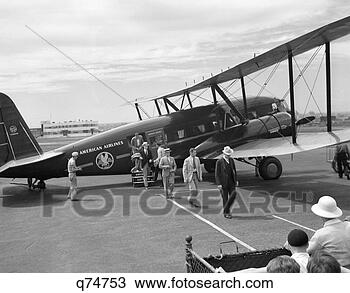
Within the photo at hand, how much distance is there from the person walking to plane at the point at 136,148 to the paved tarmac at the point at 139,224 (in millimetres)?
807

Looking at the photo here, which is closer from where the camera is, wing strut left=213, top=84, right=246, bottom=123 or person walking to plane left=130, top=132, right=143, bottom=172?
person walking to plane left=130, top=132, right=143, bottom=172

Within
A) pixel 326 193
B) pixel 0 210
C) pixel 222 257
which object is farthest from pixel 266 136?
pixel 222 257

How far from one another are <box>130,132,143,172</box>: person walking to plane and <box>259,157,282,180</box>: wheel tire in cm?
417

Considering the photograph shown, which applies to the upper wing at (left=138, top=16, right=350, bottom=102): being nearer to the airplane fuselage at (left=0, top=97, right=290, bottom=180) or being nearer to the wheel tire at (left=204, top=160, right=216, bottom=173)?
the airplane fuselage at (left=0, top=97, right=290, bottom=180)

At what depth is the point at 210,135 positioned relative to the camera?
55.1 ft

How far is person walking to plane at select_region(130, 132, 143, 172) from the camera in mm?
15080

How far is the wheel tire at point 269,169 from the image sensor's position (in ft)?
50.2

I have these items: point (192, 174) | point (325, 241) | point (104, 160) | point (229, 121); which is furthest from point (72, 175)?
point (325, 241)

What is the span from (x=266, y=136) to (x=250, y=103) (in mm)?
1906

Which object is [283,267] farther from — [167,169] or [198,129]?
[198,129]

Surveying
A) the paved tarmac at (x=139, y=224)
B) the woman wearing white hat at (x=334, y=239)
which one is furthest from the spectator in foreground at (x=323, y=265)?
the paved tarmac at (x=139, y=224)

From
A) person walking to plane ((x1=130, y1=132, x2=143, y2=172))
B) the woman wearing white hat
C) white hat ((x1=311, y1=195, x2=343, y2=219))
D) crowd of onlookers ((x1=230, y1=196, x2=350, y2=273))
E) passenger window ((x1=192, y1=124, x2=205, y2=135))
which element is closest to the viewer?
crowd of onlookers ((x1=230, y1=196, x2=350, y2=273))

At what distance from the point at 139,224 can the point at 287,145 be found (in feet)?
19.9

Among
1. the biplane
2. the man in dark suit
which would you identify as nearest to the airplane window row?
the biplane
